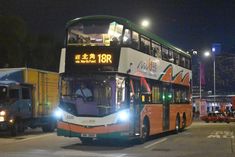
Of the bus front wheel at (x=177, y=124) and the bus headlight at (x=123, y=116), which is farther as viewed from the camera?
the bus front wheel at (x=177, y=124)

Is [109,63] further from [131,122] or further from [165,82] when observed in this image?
[165,82]

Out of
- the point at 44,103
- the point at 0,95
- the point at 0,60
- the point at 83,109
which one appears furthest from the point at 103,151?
the point at 0,60

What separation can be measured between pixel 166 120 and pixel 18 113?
7542 millimetres

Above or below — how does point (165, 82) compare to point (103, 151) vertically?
above

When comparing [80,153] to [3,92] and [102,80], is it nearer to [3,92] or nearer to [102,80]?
[102,80]

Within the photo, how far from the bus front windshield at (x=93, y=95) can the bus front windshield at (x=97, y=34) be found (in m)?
1.34

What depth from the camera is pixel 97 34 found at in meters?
19.9

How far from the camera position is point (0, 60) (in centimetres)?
5228

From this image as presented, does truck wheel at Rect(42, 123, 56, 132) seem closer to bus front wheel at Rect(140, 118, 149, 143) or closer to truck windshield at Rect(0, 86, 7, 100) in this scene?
truck windshield at Rect(0, 86, 7, 100)

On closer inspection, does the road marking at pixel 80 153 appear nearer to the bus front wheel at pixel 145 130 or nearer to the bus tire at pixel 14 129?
the bus front wheel at pixel 145 130

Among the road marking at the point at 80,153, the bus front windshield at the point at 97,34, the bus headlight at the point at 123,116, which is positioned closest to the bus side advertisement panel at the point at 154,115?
the bus headlight at the point at 123,116

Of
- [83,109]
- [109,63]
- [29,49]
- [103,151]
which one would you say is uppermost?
[29,49]

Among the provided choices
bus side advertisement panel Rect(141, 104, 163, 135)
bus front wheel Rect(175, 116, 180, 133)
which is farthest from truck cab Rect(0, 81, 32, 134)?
bus front wheel Rect(175, 116, 180, 133)

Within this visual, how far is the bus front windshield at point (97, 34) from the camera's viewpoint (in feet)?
64.6
